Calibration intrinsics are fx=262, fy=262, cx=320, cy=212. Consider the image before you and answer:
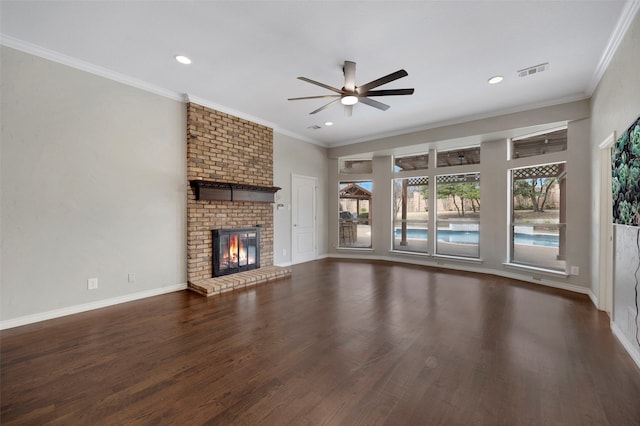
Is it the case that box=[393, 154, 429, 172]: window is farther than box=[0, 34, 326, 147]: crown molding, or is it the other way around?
box=[393, 154, 429, 172]: window

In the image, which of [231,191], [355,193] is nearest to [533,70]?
[355,193]

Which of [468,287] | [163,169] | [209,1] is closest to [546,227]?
[468,287]

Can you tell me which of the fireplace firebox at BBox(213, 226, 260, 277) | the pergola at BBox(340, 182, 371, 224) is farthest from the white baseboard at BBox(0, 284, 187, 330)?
the pergola at BBox(340, 182, 371, 224)

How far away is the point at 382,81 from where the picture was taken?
3006 millimetres

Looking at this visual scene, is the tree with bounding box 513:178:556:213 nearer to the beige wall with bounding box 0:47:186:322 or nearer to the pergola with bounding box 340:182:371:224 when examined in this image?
the pergola with bounding box 340:182:371:224

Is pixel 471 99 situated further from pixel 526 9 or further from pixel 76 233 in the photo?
pixel 76 233

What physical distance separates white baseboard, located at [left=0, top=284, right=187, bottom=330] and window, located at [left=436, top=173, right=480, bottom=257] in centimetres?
563

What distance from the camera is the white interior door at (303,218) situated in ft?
21.4

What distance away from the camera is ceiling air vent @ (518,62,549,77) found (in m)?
3.40

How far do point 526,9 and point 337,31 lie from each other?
1.79m

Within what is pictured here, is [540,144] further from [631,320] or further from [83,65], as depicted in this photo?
[83,65]

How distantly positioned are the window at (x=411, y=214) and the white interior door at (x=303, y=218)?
218 centimetres

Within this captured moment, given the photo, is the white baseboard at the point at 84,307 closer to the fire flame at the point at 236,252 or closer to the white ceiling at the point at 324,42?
the fire flame at the point at 236,252

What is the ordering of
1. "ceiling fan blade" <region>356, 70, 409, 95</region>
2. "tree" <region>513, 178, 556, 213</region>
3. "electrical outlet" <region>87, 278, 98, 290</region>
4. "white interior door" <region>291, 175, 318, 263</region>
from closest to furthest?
1. "ceiling fan blade" <region>356, 70, 409, 95</region>
2. "electrical outlet" <region>87, 278, 98, 290</region>
3. "tree" <region>513, 178, 556, 213</region>
4. "white interior door" <region>291, 175, 318, 263</region>
